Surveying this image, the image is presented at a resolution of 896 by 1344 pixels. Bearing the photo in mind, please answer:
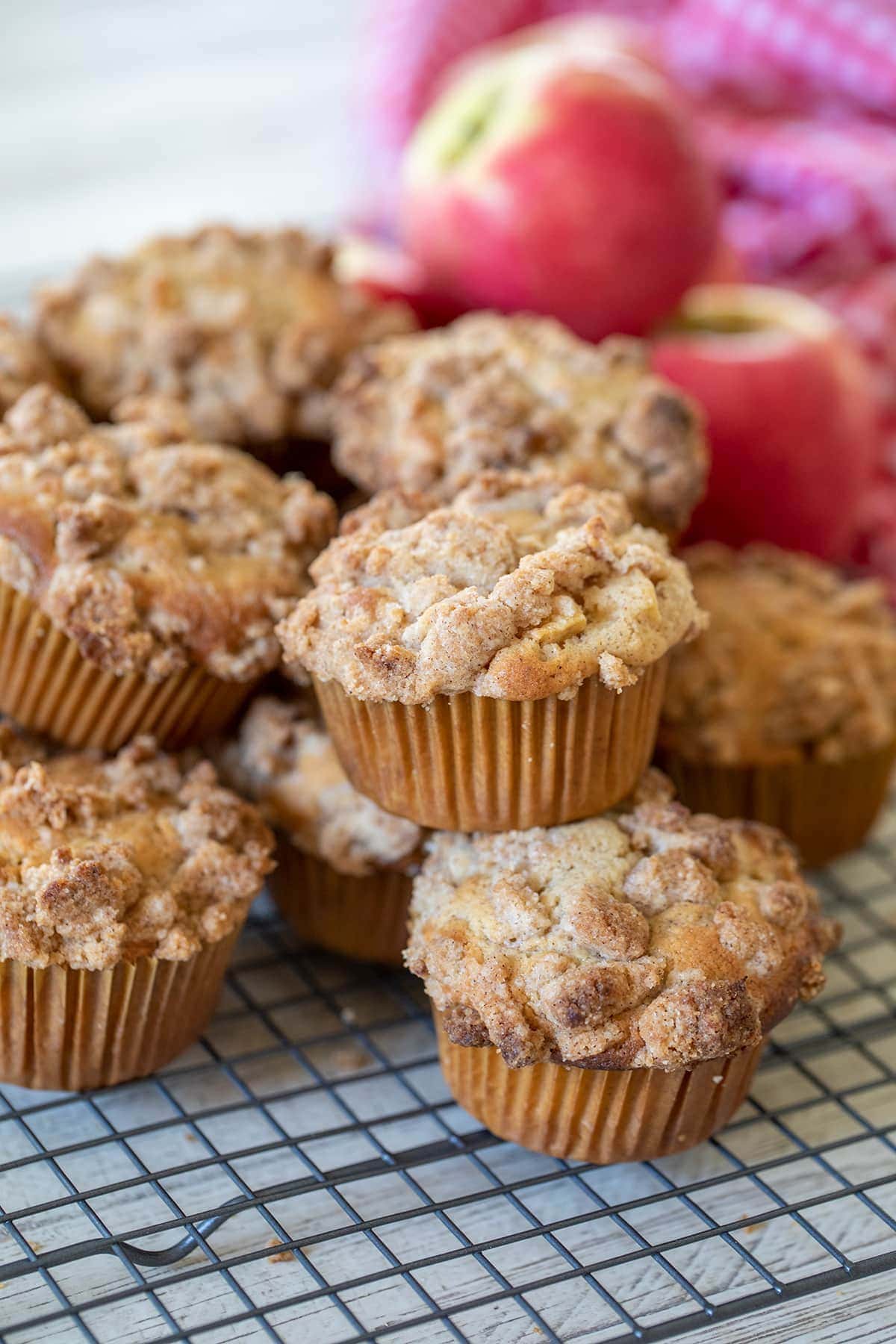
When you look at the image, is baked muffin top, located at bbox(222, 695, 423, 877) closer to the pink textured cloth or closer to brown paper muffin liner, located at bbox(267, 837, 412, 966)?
brown paper muffin liner, located at bbox(267, 837, 412, 966)

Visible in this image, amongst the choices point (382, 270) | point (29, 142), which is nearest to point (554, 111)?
point (382, 270)

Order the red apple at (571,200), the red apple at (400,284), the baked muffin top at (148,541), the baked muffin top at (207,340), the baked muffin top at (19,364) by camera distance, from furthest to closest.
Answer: the red apple at (400,284) < the red apple at (571,200) < the baked muffin top at (207,340) < the baked muffin top at (19,364) < the baked muffin top at (148,541)

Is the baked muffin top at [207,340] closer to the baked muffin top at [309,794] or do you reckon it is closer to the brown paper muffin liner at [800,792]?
the baked muffin top at [309,794]

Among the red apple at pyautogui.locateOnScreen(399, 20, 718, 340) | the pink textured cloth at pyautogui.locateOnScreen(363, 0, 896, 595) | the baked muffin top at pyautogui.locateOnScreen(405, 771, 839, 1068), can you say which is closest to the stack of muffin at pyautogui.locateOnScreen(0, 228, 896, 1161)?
the baked muffin top at pyautogui.locateOnScreen(405, 771, 839, 1068)

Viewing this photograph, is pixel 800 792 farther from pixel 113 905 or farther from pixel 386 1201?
pixel 113 905

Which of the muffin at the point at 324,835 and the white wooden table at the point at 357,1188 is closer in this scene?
the white wooden table at the point at 357,1188

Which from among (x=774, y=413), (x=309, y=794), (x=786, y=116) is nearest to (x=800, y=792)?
(x=774, y=413)

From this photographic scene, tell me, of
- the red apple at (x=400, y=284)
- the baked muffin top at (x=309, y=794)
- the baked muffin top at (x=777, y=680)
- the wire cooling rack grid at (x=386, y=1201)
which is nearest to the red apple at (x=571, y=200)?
the red apple at (x=400, y=284)
